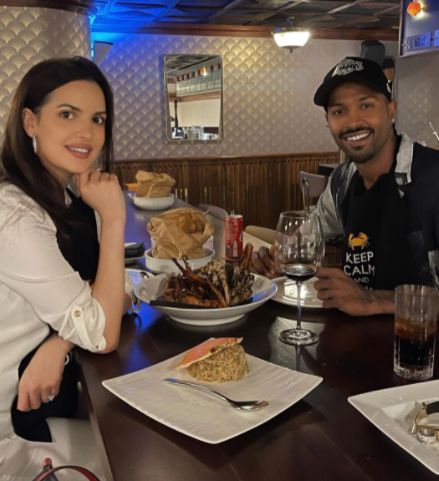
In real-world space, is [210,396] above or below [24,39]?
below

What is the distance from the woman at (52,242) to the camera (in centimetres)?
129

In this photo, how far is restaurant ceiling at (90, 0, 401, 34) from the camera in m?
5.20

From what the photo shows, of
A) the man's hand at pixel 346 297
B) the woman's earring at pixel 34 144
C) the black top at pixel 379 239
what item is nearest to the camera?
the man's hand at pixel 346 297

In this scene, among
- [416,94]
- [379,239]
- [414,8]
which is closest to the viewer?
[379,239]

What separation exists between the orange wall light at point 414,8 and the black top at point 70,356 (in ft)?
10.9

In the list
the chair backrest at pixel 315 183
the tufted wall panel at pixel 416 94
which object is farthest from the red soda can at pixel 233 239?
the tufted wall panel at pixel 416 94

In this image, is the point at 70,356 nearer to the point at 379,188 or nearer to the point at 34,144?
the point at 34,144

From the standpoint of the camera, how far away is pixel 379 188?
2039 mm

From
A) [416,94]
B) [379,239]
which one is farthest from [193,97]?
[379,239]

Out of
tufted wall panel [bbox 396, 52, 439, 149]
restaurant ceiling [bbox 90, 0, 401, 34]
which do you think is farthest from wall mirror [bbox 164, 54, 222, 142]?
tufted wall panel [bbox 396, 52, 439, 149]

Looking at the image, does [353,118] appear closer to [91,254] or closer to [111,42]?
[91,254]

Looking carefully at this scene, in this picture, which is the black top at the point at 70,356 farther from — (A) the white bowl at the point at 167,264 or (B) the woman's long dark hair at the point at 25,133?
(A) the white bowl at the point at 167,264

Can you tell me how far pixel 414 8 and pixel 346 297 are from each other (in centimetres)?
331

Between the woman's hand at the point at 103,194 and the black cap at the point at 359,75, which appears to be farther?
the black cap at the point at 359,75
